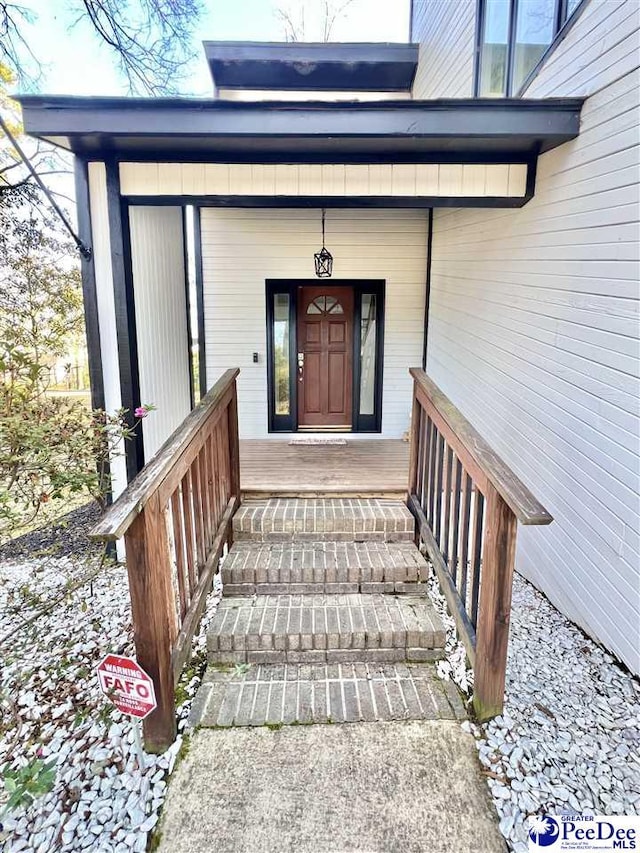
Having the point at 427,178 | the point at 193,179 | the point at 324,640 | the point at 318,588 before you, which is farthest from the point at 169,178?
the point at 324,640

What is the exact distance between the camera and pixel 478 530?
245 cm

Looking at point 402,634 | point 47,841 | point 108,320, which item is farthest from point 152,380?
point 47,841

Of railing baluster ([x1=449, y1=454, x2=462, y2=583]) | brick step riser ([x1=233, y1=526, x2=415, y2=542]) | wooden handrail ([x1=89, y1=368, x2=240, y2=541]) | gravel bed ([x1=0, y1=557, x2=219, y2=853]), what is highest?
wooden handrail ([x1=89, y1=368, x2=240, y2=541])

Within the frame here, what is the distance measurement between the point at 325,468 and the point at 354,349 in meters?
1.91

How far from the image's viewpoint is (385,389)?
627cm

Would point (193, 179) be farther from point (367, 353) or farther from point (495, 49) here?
point (367, 353)

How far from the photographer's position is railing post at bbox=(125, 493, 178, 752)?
1991 millimetres

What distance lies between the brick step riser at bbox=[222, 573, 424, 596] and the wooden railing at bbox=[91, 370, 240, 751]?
0.24m

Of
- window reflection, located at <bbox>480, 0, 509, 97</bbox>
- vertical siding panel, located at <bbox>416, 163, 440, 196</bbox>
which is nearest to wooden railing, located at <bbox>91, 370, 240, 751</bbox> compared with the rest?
vertical siding panel, located at <bbox>416, 163, 440, 196</bbox>

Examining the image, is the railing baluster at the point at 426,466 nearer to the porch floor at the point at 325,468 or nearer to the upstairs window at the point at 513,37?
the porch floor at the point at 325,468

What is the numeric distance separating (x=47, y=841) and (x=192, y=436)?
1.64 meters

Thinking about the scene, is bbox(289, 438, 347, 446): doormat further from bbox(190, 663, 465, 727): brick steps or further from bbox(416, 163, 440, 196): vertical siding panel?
bbox(190, 663, 465, 727): brick steps

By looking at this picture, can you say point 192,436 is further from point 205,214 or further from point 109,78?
point 109,78

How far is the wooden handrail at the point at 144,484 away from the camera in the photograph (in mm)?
1743
